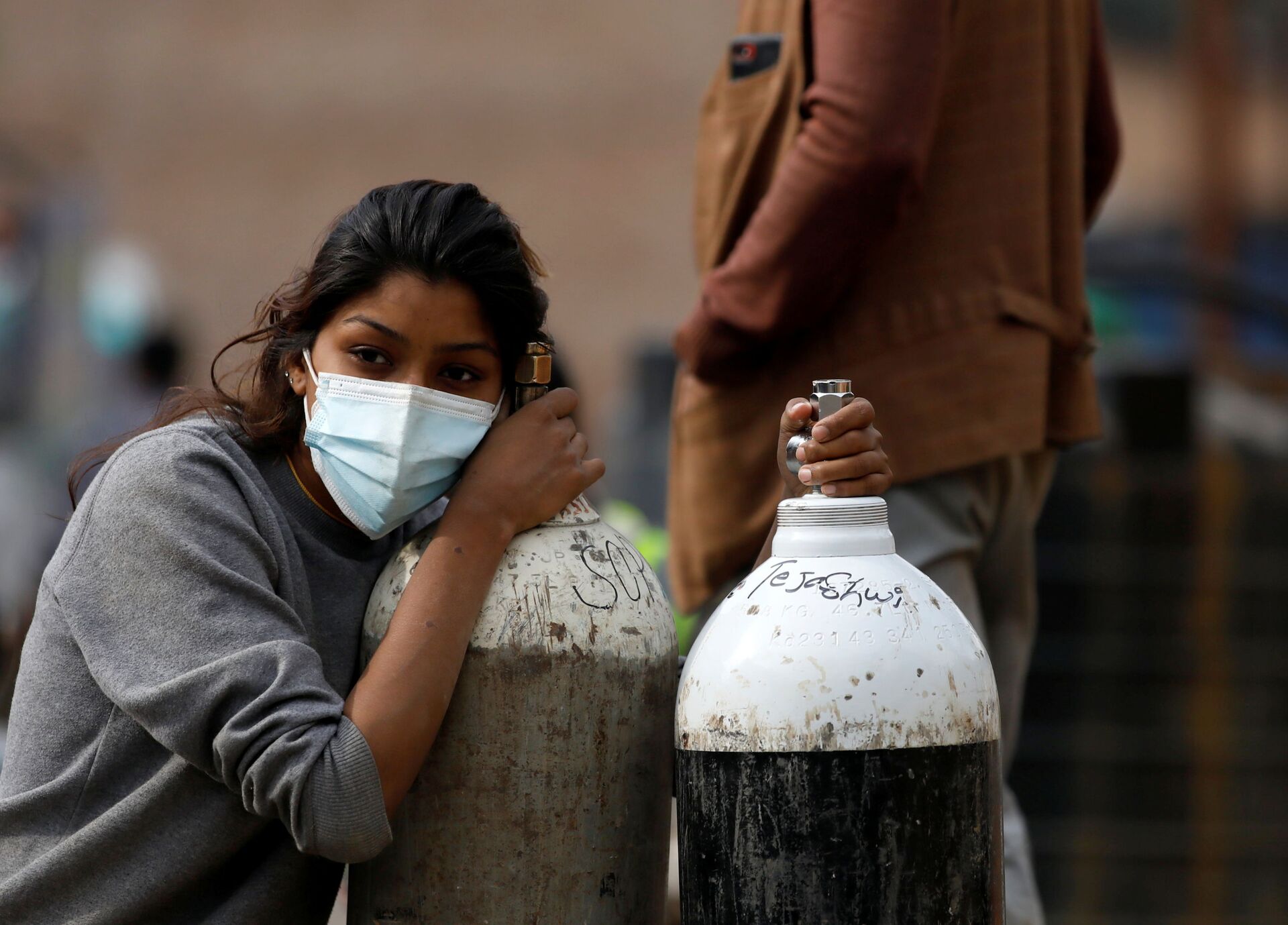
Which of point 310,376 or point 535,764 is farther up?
point 310,376

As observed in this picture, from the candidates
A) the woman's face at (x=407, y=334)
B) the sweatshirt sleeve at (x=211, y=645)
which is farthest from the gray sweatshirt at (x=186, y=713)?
the woman's face at (x=407, y=334)

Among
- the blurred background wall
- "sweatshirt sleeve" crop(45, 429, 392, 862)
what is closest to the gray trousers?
"sweatshirt sleeve" crop(45, 429, 392, 862)

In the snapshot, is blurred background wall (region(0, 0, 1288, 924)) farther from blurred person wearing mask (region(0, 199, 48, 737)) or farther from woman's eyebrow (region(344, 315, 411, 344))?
woman's eyebrow (region(344, 315, 411, 344))

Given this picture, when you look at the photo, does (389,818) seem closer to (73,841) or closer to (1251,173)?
(73,841)

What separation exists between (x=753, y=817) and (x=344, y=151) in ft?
43.1

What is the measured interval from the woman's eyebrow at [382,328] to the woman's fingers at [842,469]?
0.54 meters

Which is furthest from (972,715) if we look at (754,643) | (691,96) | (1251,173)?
(1251,173)

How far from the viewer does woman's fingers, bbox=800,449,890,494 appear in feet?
6.62

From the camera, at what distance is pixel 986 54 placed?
2.77 metres

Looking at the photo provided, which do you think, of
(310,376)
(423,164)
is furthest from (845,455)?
(423,164)

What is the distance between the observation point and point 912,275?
2.73 metres

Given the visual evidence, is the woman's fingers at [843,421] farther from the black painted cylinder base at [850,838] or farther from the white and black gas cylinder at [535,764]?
the black painted cylinder base at [850,838]

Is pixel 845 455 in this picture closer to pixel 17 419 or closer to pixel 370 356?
pixel 370 356

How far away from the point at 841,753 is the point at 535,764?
41 cm
